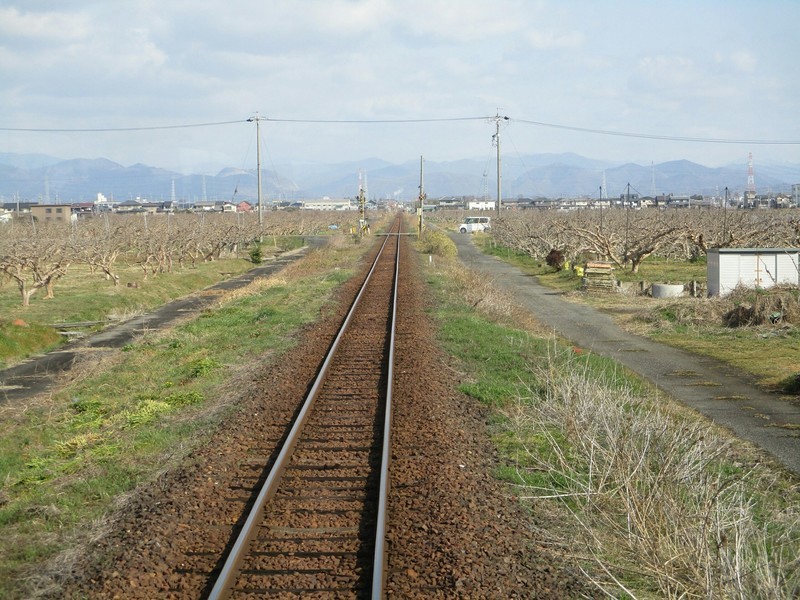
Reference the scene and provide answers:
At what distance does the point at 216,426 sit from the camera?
33.7 feet

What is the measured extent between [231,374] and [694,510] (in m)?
9.46

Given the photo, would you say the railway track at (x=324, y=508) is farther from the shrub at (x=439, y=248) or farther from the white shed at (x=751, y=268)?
the shrub at (x=439, y=248)

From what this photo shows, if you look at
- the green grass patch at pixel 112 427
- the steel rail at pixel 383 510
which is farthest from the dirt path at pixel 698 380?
the green grass patch at pixel 112 427

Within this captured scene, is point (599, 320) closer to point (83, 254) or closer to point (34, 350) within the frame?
point (34, 350)

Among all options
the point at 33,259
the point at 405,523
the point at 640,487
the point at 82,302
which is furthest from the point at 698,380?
the point at 33,259

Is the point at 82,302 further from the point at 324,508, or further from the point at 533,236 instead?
the point at 533,236

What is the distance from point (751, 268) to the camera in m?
24.9

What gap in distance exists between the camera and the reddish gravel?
5.80 metres

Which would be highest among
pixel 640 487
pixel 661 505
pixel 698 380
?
pixel 661 505

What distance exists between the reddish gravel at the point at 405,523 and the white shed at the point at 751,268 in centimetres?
1617

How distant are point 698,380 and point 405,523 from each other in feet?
31.6

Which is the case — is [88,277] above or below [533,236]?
below

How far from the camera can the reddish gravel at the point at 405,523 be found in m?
5.80

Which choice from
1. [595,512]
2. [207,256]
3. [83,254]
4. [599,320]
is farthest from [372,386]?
[207,256]
